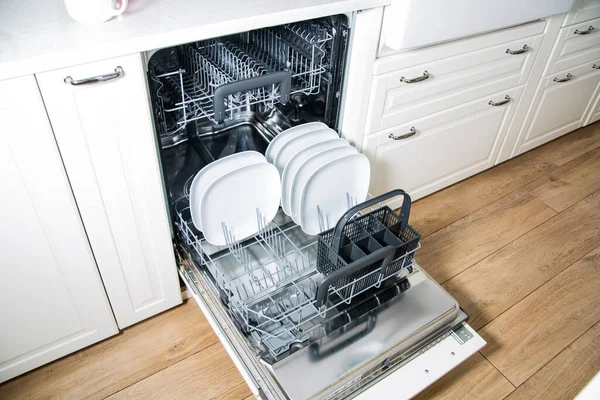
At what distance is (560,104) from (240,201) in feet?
5.27

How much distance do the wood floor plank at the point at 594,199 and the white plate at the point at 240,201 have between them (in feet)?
4.77

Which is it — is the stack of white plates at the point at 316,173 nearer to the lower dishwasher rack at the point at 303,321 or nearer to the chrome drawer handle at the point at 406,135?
the lower dishwasher rack at the point at 303,321

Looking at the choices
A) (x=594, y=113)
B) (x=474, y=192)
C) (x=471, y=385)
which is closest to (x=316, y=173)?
(x=471, y=385)

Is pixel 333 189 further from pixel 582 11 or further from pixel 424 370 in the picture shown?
pixel 582 11

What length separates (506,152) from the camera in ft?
6.65

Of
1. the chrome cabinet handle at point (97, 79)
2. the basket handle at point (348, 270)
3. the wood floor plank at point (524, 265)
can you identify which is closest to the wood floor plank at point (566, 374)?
the wood floor plank at point (524, 265)

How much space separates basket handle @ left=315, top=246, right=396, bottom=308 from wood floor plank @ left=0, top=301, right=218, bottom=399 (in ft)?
1.73

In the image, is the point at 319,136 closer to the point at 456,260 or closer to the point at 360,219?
the point at 360,219

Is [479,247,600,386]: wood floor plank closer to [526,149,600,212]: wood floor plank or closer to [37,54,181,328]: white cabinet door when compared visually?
[526,149,600,212]: wood floor plank

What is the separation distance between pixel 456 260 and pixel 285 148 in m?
0.79

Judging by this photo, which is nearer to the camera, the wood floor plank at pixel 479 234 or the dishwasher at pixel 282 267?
the dishwasher at pixel 282 267

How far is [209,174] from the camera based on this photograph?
116 centimetres

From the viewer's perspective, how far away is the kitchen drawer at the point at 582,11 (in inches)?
66.2

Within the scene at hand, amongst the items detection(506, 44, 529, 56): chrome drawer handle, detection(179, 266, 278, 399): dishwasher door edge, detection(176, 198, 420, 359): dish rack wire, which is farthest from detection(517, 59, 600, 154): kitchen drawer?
detection(179, 266, 278, 399): dishwasher door edge
